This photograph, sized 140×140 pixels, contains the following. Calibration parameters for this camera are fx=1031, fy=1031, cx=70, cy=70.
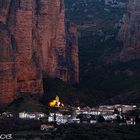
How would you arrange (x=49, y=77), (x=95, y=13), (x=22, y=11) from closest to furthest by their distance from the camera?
1. (x=22, y=11)
2. (x=49, y=77)
3. (x=95, y=13)

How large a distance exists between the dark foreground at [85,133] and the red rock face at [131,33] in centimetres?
3663

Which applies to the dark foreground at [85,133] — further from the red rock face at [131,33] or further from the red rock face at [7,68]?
the red rock face at [131,33]

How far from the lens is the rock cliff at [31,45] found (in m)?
107

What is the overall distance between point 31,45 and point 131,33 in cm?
2398

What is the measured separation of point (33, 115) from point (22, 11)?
44.6 feet

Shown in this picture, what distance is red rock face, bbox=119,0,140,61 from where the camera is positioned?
131m

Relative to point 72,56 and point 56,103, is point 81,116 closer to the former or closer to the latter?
point 56,103

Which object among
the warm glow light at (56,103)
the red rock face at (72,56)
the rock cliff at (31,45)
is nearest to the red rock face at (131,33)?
the red rock face at (72,56)

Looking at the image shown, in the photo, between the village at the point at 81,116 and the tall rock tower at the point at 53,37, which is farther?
the tall rock tower at the point at 53,37

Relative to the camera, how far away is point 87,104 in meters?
115

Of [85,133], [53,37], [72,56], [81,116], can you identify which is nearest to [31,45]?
[53,37]

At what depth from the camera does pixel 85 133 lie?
90562 millimetres

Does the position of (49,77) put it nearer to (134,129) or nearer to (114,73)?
(114,73)

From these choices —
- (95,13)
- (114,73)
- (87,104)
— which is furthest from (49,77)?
(95,13)
